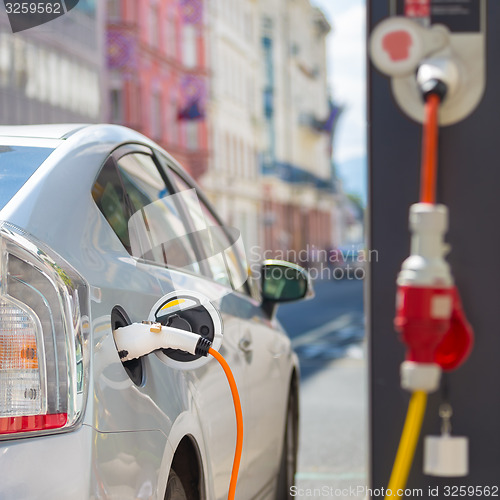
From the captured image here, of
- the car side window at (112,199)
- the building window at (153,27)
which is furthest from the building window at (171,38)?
the car side window at (112,199)

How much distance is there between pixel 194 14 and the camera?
2652 cm

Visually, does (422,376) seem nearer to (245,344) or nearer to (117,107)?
(245,344)

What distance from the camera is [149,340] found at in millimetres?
2037

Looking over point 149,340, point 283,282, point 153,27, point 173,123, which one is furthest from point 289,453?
point 173,123

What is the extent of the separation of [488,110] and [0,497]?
109cm

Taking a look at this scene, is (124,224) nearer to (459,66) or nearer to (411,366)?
(459,66)

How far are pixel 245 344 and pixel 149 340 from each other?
1.06 m

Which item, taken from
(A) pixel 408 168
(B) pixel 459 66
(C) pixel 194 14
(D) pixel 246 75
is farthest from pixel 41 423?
(D) pixel 246 75

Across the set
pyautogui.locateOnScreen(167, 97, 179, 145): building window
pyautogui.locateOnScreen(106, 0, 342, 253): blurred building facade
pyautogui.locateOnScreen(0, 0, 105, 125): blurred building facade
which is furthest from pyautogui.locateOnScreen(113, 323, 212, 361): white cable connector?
pyautogui.locateOnScreen(167, 97, 179, 145): building window

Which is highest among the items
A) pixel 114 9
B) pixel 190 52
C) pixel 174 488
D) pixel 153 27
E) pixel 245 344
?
pixel 114 9

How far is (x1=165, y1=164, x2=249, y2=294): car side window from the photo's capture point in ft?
10.8

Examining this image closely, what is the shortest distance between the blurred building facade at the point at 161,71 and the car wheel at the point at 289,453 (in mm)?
21395

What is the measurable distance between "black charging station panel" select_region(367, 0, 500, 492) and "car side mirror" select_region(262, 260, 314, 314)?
58.8 inches

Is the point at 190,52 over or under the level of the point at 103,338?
over
